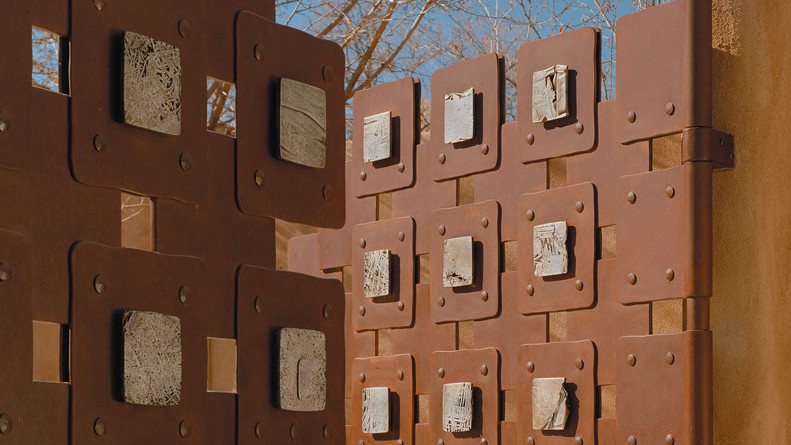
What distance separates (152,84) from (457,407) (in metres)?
1.79

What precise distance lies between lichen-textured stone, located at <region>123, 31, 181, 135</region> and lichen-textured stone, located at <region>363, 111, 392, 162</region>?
68.2 inches

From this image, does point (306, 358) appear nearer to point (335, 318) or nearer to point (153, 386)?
point (335, 318)

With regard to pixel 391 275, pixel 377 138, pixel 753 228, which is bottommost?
pixel 391 275

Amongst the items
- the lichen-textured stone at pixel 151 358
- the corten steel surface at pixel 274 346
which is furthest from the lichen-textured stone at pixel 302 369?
the lichen-textured stone at pixel 151 358

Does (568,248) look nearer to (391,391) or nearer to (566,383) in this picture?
(566,383)

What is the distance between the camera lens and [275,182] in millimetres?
2236

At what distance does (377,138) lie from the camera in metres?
3.74

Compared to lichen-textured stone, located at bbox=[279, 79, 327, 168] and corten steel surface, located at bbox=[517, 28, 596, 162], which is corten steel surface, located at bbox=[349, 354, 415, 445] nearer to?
corten steel surface, located at bbox=[517, 28, 596, 162]

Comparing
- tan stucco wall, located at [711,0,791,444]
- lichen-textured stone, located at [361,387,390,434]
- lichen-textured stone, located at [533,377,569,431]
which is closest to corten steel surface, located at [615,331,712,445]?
tan stucco wall, located at [711,0,791,444]

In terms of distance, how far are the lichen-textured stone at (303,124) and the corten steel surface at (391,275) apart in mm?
1311

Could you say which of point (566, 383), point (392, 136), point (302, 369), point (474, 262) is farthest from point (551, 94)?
point (302, 369)

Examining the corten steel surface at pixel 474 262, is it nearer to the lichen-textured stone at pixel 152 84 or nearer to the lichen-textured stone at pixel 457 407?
the lichen-textured stone at pixel 457 407

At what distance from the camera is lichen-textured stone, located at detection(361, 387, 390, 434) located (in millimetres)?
3605

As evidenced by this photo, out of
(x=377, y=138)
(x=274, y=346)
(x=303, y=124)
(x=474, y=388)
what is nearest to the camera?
(x=274, y=346)
